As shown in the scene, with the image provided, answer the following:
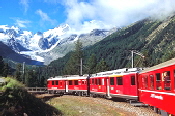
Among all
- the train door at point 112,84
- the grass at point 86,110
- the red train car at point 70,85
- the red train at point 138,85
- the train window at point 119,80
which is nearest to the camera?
the red train at point 138,85

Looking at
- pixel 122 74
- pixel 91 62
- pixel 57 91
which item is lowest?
pixel 57 91

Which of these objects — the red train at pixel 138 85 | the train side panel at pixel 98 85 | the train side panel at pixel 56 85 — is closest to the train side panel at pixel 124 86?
the red train at pixel 138 85

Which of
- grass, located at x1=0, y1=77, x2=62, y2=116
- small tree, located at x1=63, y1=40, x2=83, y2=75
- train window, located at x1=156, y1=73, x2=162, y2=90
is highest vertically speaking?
small tree, located at x1=63, y1=40, x2=83, y2=75

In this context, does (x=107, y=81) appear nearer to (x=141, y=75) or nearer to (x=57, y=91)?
(x=141, y=75)

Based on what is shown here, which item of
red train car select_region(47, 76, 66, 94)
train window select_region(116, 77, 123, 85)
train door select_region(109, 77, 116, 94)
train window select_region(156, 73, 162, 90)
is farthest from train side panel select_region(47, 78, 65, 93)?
train window select_region(156, 73, 162, 90)

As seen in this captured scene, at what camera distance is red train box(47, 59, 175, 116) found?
1242 centimetres

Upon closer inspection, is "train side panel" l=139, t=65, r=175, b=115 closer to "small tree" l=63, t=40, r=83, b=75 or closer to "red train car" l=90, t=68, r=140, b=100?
"red train car" l=90, t=68, r=140, b=100

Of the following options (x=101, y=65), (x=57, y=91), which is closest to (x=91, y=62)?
(x=101, y=65)

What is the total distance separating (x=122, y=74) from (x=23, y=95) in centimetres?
1270

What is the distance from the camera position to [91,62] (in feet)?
359

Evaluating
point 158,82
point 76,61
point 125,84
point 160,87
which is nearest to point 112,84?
point 125,84

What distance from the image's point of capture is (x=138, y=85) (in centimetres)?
2117

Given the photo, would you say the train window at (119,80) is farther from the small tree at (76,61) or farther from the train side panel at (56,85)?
the small tree at (76,61)

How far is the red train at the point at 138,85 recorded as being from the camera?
1242 cm
